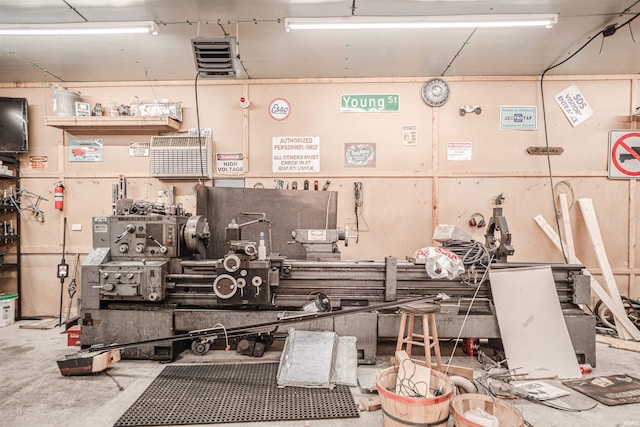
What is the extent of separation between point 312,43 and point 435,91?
1.56m

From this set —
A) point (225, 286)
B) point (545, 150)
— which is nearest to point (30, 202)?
point (225, 286)

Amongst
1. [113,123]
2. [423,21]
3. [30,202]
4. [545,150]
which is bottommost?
[30,202]

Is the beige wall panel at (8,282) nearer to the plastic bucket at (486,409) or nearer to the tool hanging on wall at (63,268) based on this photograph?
the tool hanging on wall at (63,268)

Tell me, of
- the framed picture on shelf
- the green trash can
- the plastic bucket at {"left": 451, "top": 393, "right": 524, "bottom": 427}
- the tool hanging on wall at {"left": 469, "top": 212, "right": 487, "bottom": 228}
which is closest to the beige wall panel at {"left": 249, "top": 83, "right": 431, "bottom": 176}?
the tool hanging on wall at {"left": 469, "top": 212, "right": 487, "bottom": 228}

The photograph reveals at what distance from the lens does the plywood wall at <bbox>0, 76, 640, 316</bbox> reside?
12.0ft

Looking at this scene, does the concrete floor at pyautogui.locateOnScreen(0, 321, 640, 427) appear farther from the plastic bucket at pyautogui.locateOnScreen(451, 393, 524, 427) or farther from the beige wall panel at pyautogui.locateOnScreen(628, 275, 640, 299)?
the beige wall panel at pyautogui.locateOnScreen(628, 275, 640, 299)

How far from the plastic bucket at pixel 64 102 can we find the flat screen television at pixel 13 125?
49cm

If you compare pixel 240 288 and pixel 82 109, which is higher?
pixel 82 109

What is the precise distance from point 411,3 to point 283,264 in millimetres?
2229

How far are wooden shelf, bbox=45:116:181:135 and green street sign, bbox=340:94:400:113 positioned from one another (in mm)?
1966

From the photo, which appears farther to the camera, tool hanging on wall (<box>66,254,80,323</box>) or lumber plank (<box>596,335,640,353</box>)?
tool hanging on wall (<box>66,254,80,323</box>)

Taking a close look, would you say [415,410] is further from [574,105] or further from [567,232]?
[574,105]

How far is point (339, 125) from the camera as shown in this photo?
3.78 m

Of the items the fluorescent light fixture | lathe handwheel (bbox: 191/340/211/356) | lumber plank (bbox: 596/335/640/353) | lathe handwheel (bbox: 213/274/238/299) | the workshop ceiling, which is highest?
the workshop ceiling
